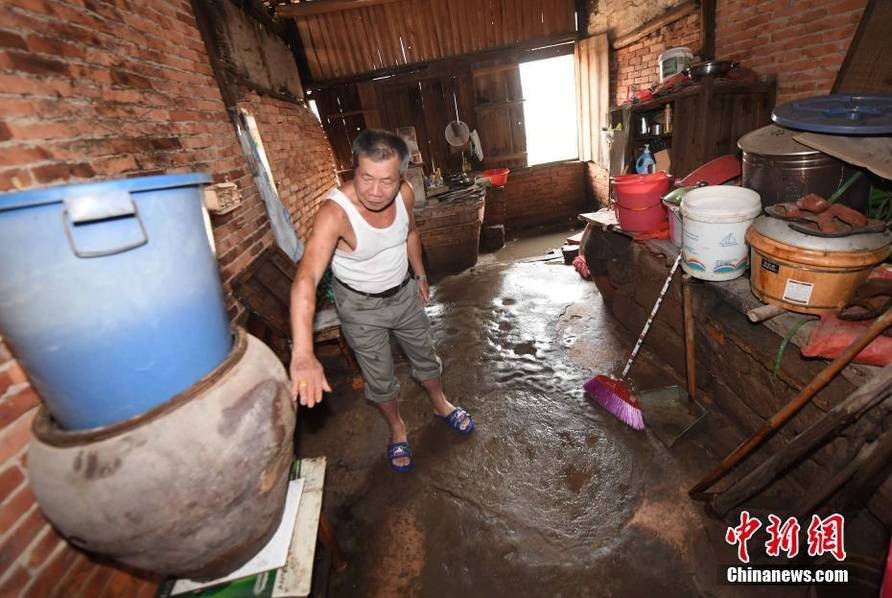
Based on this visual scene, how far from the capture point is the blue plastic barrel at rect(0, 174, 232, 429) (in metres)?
0.93

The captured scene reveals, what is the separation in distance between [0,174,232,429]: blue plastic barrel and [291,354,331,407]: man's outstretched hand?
39 cm

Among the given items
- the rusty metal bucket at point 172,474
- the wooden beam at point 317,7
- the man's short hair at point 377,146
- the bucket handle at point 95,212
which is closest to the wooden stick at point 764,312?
the man's short hair at point 377,146

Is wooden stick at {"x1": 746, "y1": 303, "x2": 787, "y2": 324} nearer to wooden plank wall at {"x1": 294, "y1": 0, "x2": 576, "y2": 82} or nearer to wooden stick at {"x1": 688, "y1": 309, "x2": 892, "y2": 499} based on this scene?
wooden stick at {"x1": 688, "y1": 309, "x2": 892, "y2": 499}

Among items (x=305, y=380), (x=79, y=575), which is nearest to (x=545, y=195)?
(x=305, y=380)

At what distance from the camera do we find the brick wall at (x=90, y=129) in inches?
52.9

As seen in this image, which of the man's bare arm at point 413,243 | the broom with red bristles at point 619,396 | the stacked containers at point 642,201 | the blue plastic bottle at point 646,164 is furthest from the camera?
the blue plastic bottle at point 646,164

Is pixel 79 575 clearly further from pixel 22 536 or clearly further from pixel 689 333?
pixel 689 333

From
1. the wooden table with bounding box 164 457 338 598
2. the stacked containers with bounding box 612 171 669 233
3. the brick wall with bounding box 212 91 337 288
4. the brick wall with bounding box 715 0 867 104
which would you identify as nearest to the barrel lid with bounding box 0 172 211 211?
the wooden table with bounding box 164 457 338 598

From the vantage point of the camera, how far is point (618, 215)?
382 cm

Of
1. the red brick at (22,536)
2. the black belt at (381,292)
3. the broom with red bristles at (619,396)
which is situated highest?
the black belt at (381,292)

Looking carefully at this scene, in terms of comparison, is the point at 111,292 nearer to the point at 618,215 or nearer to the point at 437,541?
the point at 437,541

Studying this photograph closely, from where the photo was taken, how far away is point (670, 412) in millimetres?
2955

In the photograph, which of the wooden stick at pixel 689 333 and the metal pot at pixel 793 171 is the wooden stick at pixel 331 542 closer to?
the wooden stick at pixel 689 333

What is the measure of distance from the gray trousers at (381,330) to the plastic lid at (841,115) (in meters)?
2.75
